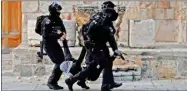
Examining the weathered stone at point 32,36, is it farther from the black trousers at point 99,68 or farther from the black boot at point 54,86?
the black trousers at point 99,68

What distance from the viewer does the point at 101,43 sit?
10.7 metres

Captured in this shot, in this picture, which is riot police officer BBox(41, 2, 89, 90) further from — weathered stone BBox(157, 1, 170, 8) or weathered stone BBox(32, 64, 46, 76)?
weathered stone BBox(157, 1, 170, 8)

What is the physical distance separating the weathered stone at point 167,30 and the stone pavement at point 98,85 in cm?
220

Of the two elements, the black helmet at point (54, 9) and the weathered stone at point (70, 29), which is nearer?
the black helmet at point (54, 9)

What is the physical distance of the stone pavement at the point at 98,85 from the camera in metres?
12.0

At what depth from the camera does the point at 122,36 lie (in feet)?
48.7

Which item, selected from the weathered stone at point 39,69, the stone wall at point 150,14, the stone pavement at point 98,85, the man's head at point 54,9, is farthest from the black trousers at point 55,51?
the stone wall at point 150,14

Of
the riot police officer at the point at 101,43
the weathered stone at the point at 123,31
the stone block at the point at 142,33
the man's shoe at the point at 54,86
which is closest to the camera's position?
the riot police officer at the point at 101,43

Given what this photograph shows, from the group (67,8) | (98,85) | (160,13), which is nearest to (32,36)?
(67,8)

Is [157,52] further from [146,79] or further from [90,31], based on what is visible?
[90,31]

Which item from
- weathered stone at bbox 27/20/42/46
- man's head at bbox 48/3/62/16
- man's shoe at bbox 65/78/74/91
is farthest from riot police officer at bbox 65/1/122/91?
weathered stone at bbox 27/20/42/46

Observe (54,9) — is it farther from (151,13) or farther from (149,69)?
(151,13)

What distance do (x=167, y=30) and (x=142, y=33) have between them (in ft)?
5.88

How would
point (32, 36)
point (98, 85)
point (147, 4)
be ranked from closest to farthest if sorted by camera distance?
point (98, 85) → point (32, 36) → point (147, 4)
